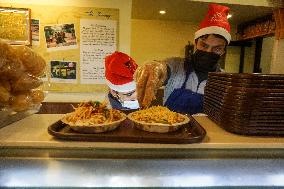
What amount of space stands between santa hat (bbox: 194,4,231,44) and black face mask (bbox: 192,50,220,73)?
0.28 meters

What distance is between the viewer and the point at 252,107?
2.58 ft

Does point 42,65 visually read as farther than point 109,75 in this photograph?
No

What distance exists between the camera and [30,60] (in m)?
1.01

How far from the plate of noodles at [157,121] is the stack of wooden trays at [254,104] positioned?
16cm

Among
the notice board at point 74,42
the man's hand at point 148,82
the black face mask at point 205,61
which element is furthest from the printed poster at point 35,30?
the man's hand at point 148,82

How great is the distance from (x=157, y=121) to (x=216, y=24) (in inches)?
70.8

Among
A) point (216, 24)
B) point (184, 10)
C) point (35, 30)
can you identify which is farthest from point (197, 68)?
point (184, 10)

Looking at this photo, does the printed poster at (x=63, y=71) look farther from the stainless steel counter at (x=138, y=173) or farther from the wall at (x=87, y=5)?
the stainless steel counter at (x=138, y=173)

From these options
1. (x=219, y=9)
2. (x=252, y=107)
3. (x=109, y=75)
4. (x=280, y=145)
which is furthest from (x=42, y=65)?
(x=219, y=9)

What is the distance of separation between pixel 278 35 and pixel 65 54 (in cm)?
245

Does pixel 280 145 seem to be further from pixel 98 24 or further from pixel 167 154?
pixel 98 24

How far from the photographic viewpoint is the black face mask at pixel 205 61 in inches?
78.5

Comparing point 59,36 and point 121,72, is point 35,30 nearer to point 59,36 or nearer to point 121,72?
point 59,36

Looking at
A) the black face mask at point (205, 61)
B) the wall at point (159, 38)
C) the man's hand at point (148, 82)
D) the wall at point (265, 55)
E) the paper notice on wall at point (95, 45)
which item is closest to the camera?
the man's hand at point (148, 82)
